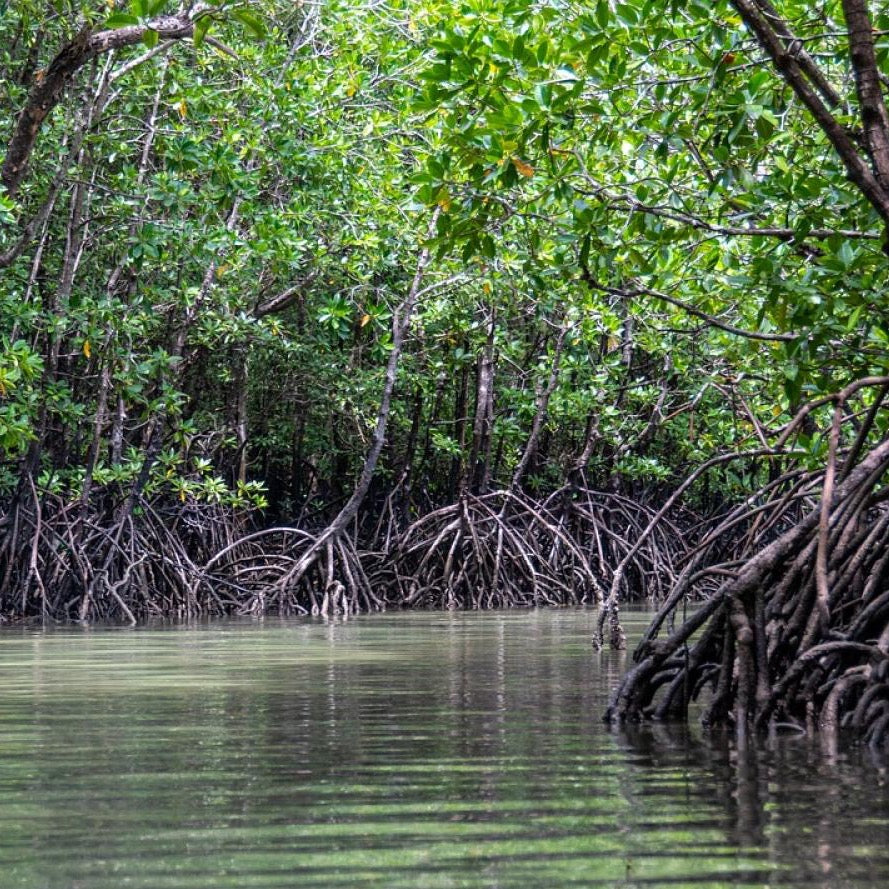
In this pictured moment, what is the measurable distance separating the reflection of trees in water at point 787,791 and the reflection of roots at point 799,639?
0.44 ft

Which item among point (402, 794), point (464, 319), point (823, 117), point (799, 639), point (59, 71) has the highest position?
point (59, 71)

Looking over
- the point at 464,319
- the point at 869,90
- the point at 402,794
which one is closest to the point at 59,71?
the point at 869,90

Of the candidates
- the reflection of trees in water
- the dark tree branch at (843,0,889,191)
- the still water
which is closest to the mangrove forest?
the dark tree branch at (843,0,889,191)

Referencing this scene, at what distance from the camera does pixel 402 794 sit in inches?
130

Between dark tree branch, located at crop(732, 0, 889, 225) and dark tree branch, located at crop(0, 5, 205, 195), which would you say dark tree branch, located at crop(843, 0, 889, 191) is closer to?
dark tree branch, located at crop(732, 0, 889, 225)

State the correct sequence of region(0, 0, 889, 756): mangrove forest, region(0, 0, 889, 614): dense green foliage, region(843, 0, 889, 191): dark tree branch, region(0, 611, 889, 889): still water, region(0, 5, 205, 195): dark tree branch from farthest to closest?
1. region(0, 5, 205, 195): dark tree branch
2. region(0, 0, 889, 614): dense green foliage
3. region(0, 0, 889, 756): mangrove forest
4. region(843, 0, 889, 191): dark tree branch
5. region(0, 611, 889, 889): still water

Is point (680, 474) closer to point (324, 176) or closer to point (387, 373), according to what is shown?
point (387, 373)

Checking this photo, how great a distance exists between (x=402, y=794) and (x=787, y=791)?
73 centimetres

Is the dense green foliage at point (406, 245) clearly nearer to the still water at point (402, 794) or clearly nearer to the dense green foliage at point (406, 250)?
the dense green foliage at point (406, 250)

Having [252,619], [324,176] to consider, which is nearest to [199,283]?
[324,176]

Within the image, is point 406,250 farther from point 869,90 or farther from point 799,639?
point 869,90

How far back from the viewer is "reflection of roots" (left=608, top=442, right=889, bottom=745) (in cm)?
436

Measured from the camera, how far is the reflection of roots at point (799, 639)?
14.3 ft

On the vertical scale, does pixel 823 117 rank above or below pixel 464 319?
below
